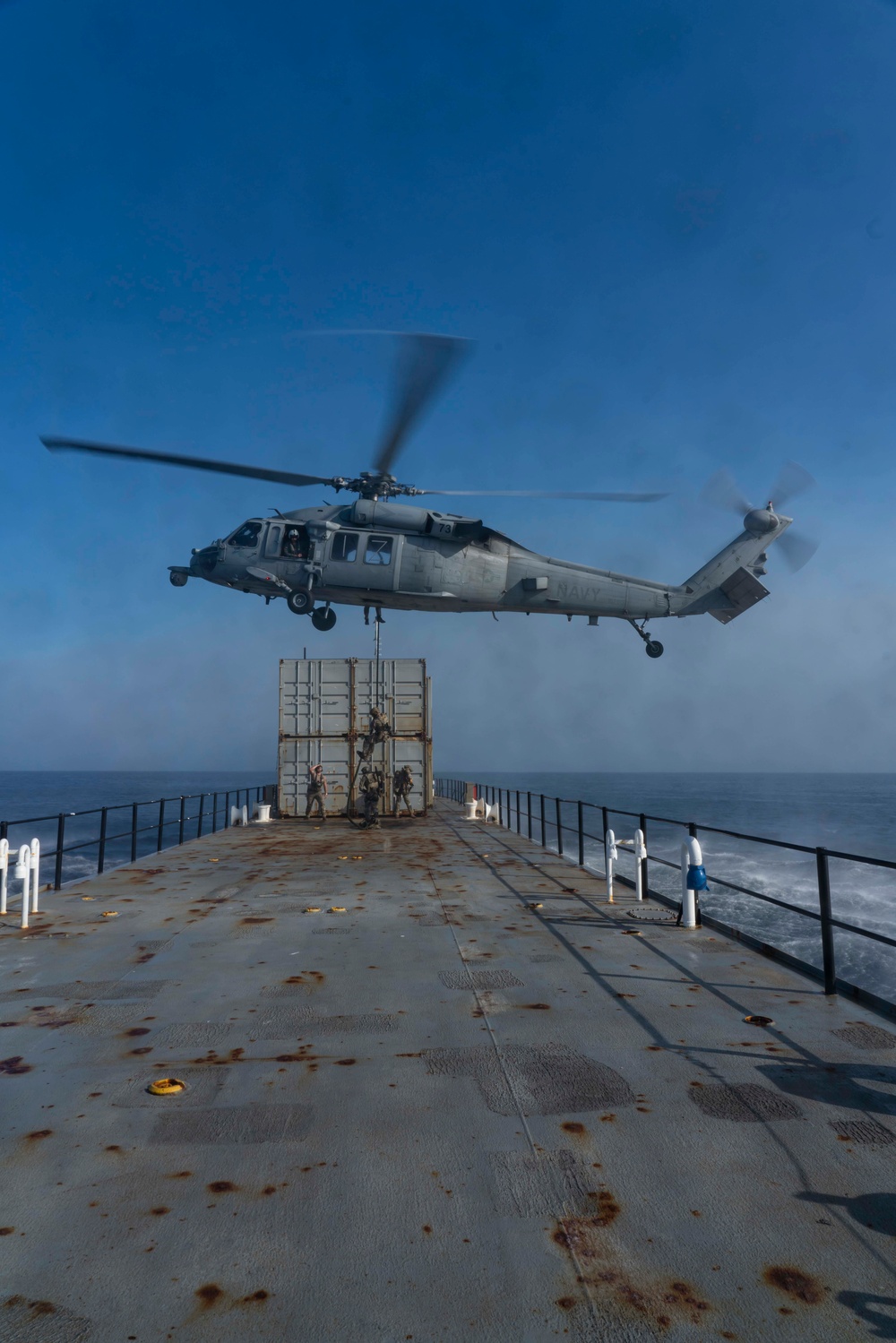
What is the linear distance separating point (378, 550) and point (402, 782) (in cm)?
770

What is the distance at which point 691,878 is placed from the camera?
23.6 ft

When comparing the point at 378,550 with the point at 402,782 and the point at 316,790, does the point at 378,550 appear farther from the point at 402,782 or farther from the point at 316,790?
the point at 316,790

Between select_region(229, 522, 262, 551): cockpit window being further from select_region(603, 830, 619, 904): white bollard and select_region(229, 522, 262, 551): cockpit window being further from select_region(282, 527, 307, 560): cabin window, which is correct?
select_region(603, 830, 619, 904): white bollard

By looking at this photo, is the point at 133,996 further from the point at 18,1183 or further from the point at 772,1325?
the point at 772,1325

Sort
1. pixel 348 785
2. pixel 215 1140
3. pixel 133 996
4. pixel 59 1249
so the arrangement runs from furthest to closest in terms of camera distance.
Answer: pixel 348 785, pixel 133 996, pixel 215 1140, pixel 59 1249

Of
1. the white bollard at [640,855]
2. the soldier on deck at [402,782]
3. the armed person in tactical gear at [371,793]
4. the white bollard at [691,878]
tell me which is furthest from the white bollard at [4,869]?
the soldier on deck at [402,782]

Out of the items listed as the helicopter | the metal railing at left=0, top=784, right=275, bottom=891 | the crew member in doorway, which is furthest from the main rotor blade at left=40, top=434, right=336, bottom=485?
the crew member in doorway

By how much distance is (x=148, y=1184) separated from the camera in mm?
2941

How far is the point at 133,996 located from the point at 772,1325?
4514mm

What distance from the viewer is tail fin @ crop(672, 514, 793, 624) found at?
695 inches

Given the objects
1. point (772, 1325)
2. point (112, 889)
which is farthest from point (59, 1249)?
point (112, 889)

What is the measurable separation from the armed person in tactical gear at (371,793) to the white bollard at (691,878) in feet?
38.0

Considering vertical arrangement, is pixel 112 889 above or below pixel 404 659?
below

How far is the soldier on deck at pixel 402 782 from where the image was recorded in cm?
2042
